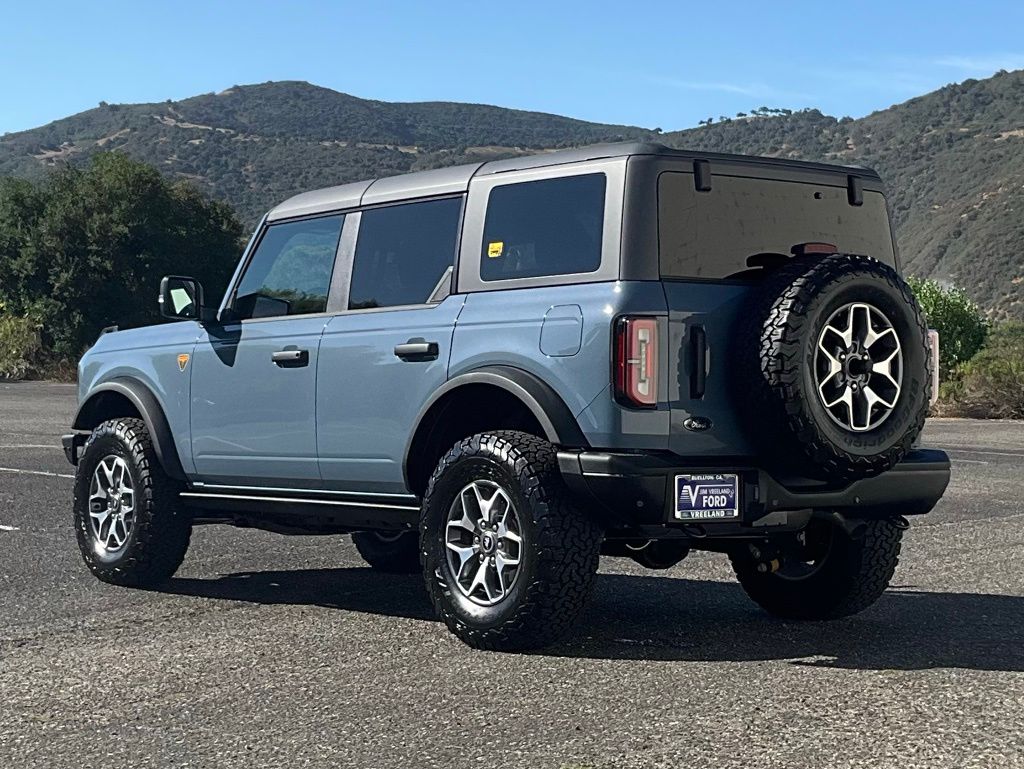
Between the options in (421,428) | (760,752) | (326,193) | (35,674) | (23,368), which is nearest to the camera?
(760,752)

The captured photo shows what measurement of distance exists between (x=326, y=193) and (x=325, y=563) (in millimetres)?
2653

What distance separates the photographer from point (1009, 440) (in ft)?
71.2

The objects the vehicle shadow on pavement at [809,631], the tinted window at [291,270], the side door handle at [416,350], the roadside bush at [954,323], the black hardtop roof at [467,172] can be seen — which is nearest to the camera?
the vehicle shadow on pavement at [809,631]

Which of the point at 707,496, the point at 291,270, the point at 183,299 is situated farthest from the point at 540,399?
the point at 183,299

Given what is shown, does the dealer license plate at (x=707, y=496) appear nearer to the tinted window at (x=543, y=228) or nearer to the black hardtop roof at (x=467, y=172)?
the tinted window at (x=543, y=228)

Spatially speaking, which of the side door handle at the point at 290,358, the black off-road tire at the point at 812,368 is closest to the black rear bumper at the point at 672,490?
the black off-road tire at the point at 812,368

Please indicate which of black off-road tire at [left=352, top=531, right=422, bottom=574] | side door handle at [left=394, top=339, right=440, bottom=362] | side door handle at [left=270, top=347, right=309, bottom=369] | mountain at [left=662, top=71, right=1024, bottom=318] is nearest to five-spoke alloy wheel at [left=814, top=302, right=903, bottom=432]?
side door handle at [left=394, top=339, right=440, bottom=362]

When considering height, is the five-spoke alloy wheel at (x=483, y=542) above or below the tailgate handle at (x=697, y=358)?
below

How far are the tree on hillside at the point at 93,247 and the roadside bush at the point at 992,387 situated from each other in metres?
24.8

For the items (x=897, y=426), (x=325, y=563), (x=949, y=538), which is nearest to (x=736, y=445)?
(x=897, y=426)

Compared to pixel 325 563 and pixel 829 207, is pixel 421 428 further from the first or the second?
pixel 325 563

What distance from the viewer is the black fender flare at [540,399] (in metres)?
6.23

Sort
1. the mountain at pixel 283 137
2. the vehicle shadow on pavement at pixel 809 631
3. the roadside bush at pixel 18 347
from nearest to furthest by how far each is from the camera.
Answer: the vehicle shadow on pavement at pixel 809 631 → the roadside bush at pixel 18 347 → the mountain at pixel 283 137

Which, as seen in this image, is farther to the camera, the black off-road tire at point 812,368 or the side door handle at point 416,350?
the side door handle at point 416,350
